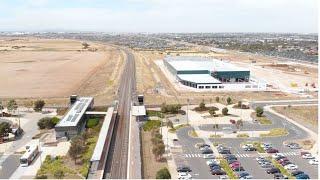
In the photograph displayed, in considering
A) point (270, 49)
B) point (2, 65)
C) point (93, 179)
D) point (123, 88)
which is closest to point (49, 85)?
point (123, 88)

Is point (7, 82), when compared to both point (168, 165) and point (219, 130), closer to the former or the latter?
point (219, 130)

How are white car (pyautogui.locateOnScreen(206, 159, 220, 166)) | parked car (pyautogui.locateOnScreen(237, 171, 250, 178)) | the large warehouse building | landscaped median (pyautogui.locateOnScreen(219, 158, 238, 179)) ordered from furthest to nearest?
the large warehouse building, white car (pyautogui.locateOnScreen(206, 159, 220, 166)), landscaped median (pyautogui.locateOnScreen(219, 158, 238, 179)), parked car (pyautogui.locateOnScreen(237, 171, 250, 178))

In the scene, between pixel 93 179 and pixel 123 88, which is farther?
pixel 123 88

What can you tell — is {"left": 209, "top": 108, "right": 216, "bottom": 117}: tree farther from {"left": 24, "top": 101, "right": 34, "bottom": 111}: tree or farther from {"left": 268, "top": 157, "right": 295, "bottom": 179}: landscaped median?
{"left": 24, "top": 101, "right": 34, "bottom": 111}: tree

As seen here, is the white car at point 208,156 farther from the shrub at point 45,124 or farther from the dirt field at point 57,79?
the dirt field at point 57,79

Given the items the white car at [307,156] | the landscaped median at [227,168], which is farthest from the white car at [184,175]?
the white car at [307,156]

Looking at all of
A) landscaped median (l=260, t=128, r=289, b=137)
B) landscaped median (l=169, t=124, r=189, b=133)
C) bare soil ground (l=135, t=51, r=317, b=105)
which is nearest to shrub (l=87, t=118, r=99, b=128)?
landscaped median (l=169, t=124, r=189, b=133)
